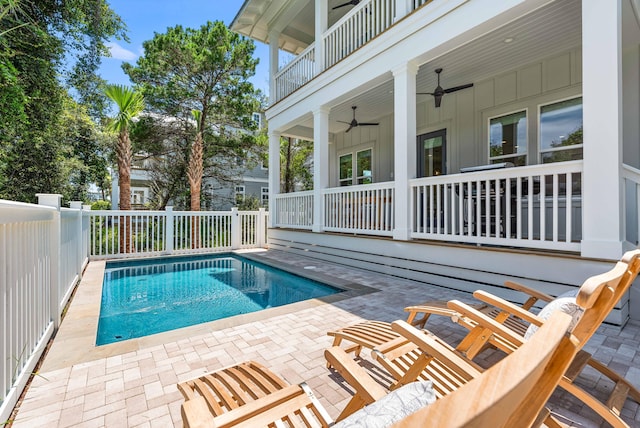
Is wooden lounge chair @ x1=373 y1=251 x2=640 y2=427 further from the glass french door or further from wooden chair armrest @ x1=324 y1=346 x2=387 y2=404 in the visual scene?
the glass french door

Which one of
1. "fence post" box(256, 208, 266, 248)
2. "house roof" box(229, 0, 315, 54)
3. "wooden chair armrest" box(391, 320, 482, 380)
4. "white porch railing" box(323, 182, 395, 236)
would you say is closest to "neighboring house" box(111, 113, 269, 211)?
"house roof" box(229, 0, 315, 54)

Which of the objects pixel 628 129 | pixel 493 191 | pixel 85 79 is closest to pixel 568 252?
pixel 493 191

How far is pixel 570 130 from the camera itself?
17.9 feet

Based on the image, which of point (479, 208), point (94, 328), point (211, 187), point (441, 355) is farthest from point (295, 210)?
point (211, 187)

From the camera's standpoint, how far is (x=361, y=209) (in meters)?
6.39

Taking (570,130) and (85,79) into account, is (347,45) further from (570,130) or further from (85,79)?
(85,79)

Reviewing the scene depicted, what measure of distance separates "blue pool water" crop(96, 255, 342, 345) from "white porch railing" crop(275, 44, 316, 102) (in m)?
5.01

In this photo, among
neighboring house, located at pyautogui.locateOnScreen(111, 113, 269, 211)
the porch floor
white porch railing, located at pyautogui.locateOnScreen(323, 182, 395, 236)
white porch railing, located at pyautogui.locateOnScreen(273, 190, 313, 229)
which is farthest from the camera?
neighboring house, located at pyautogui.locateOnScreen(111, 113, 269, 211)

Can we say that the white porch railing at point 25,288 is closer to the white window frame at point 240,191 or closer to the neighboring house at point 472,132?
the neighboring house at point 472,132

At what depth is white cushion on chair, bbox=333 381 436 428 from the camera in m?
0.89

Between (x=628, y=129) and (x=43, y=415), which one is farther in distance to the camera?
(x=628, y=129)

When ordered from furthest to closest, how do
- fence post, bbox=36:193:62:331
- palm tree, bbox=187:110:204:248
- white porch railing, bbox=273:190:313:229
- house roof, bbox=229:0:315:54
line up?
1. palm tree, bbox=187:110:204:248
2. house roof, bbox=229:0:315:54
3. white porch railing, bbox=273:190:313:229
4. fence post, bbox=36:193:62:331

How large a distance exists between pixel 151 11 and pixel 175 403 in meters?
13.7

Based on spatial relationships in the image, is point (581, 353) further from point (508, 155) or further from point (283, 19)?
point (283, 19)
